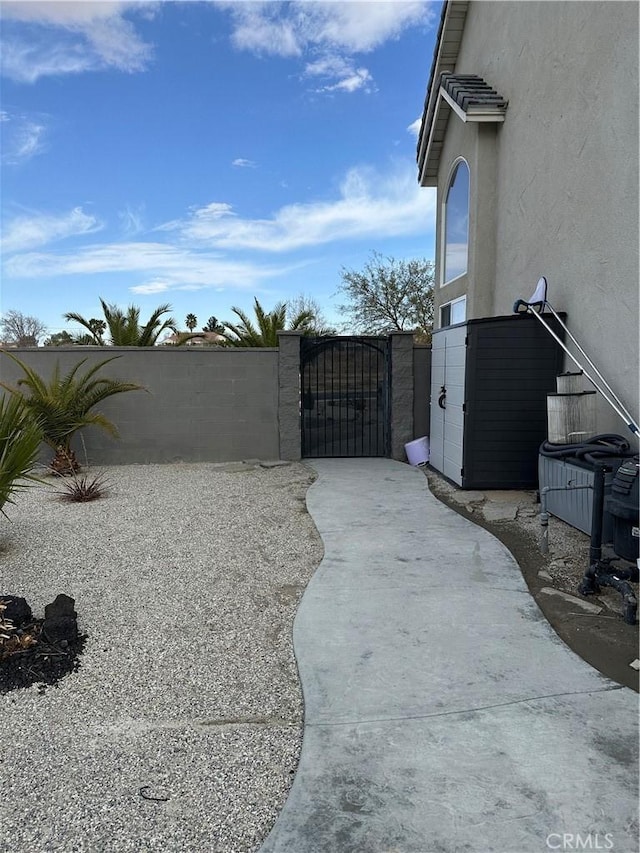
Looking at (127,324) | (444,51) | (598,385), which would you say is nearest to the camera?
(598,385)

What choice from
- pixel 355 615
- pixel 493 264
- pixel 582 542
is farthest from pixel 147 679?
pixel 493 264

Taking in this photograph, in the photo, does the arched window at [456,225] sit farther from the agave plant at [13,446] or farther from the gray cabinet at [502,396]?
the agave plant at [13,446]

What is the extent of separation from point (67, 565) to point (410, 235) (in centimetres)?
1703

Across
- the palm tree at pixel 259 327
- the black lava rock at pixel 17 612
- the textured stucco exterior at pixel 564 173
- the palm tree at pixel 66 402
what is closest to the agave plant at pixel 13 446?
the black lava rock at pixel 17 612

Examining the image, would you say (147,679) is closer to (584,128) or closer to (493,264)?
(584,128)

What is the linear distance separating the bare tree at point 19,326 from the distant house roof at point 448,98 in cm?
2828

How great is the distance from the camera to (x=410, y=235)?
1873cm

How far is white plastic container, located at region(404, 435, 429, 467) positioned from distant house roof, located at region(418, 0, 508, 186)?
4889 millimetres

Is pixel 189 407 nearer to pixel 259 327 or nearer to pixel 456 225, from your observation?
pixel 259 327

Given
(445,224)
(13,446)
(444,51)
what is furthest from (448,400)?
(444,51)

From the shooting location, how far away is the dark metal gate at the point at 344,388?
31.0 ft

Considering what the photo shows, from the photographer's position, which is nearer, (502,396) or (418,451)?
(502,396)

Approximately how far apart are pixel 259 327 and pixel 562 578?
31.7 ft

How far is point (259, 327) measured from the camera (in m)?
12.6
